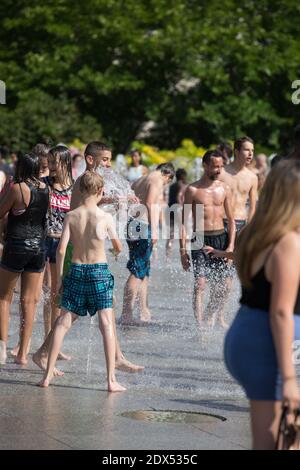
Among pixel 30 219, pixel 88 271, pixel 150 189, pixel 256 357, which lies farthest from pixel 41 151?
pixel 256 357

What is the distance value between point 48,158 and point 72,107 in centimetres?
2729

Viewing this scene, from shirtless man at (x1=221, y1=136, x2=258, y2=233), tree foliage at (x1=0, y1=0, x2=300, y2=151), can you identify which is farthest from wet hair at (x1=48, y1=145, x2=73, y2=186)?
tree foliage at (x1=0, y1=0, x2=300, y2=151)

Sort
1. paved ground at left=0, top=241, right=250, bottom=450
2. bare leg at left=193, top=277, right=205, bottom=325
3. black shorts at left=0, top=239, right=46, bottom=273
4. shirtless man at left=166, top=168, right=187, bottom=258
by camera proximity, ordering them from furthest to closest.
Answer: shirtless man at left=166, top=168, right=187, bottom=258, bare leg at left=193, top=277, right=205, bottom=325, black shorts at left=0, top=239, right=46, bottom=273, paved ground at left=0, top=241, right=250, bottom=450

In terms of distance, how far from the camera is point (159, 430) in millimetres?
7102

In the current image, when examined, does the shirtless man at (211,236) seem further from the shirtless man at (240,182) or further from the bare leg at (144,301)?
the bare leg at (144,301)

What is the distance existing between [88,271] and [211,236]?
3375 millimetres

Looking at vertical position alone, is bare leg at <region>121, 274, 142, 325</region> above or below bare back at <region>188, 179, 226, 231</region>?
below

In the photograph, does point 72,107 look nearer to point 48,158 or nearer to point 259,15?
point 259,15

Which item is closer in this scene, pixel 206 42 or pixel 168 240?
pixel 168 240

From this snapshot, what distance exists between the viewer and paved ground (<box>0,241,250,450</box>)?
22.3ft

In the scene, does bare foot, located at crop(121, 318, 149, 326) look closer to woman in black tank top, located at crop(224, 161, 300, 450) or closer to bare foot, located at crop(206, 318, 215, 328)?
bare foot, located at crop(206, 318, 215, 328)

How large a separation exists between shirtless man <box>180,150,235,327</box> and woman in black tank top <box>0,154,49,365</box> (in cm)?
235

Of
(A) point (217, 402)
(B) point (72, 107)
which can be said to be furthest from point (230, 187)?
(B) point (72, 107)
